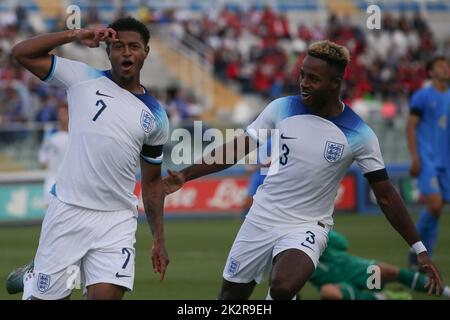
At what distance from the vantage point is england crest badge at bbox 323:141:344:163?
8070 millimetres

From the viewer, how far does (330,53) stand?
26.2ft

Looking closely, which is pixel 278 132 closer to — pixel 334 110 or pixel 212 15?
pixel 334 110

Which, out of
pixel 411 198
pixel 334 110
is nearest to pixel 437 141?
pixel 334 110

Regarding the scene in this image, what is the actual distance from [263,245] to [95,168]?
5.34 feet

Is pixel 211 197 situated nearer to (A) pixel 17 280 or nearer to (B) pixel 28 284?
(A) pixel 17 280

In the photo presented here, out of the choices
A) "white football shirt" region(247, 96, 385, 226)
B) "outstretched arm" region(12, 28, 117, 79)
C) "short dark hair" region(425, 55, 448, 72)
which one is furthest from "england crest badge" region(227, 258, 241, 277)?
"short dark hair" region(425, 55, 448, 72)

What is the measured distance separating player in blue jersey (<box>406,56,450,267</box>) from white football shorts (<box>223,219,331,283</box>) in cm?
520

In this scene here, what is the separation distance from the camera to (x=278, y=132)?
322 inches

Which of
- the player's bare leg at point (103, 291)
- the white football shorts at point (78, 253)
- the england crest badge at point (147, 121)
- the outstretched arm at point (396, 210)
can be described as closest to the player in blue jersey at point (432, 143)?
the outstretched arm at point (396, 210)

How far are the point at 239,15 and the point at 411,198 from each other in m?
16.4

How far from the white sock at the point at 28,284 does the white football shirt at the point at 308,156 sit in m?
1.84

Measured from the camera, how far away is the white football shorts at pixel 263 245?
8.06 meters

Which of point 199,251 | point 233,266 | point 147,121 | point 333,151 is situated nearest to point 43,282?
point 147,121

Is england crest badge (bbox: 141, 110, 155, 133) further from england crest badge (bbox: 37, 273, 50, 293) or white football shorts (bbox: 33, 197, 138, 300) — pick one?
england crest badge (bbox: 37, 273, 50, 293)
